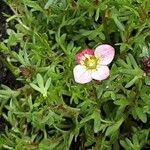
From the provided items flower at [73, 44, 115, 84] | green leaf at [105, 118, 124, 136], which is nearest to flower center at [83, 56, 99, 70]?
flower at [73, 44, 115, 84]

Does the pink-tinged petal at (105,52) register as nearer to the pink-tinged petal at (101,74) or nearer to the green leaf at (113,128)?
the pink-tinged petal at (101,74)

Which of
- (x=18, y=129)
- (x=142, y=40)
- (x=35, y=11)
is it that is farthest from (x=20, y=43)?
(x=142, y=40)

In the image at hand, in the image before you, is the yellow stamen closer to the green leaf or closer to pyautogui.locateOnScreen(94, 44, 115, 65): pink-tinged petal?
pyautogui.locateOnScreen(94, 44, 115, 65): pink-tinged petal

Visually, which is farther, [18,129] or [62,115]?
[18,129]

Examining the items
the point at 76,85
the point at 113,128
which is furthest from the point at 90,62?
the point at 113,128

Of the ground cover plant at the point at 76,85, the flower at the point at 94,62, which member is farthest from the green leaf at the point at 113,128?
the flower at the point at 94,62

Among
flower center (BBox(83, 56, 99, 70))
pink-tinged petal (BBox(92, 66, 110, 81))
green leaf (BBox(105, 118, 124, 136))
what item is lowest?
green leaf (BBox(105, 118, 124, 136))

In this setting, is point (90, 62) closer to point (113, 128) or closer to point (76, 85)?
point (76, 85)

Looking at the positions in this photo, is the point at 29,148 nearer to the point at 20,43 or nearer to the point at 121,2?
the point at 20,43
